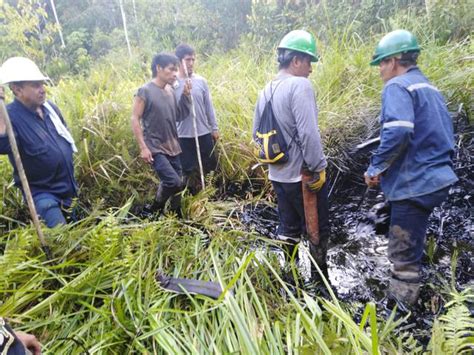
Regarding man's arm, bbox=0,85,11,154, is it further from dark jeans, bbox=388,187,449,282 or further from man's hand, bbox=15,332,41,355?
dark jeans, bbox=388,187,449,282

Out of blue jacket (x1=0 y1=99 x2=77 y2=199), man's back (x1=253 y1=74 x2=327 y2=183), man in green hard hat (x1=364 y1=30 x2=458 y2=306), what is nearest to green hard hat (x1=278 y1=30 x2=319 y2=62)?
man's back (x1=253 y1=74 x2=327 y2=183)

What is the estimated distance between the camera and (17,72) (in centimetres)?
260

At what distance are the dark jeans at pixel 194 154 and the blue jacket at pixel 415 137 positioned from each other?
2732mm

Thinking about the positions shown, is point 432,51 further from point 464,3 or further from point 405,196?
point 405,196

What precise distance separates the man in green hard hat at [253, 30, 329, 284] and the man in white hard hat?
70.4 inches

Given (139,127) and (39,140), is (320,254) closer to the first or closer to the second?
(139,127)

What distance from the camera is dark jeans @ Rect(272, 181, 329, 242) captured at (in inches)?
116

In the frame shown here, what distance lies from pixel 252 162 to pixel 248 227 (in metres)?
1.26

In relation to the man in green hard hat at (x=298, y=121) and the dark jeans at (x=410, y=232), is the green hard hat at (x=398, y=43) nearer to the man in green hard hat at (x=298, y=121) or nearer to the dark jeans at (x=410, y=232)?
the man in green hard hat at (x=298, y=121)

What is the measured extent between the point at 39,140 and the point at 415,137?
296 cm

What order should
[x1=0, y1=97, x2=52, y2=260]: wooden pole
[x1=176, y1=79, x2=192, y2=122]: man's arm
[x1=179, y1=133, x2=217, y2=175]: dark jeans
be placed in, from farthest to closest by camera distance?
[x1=179, y1=133, x2=217, y2=175]: dark jeans → [x1=176, y1=79, x2=192, y2=122]: man's arm → [x1=0, y1=97, x2=52, y2=260]: wooden pole

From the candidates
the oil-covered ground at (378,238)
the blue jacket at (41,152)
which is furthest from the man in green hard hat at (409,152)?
the blue jacket at (41,152)

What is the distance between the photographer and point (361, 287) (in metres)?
2.85

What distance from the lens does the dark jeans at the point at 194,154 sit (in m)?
4.68
